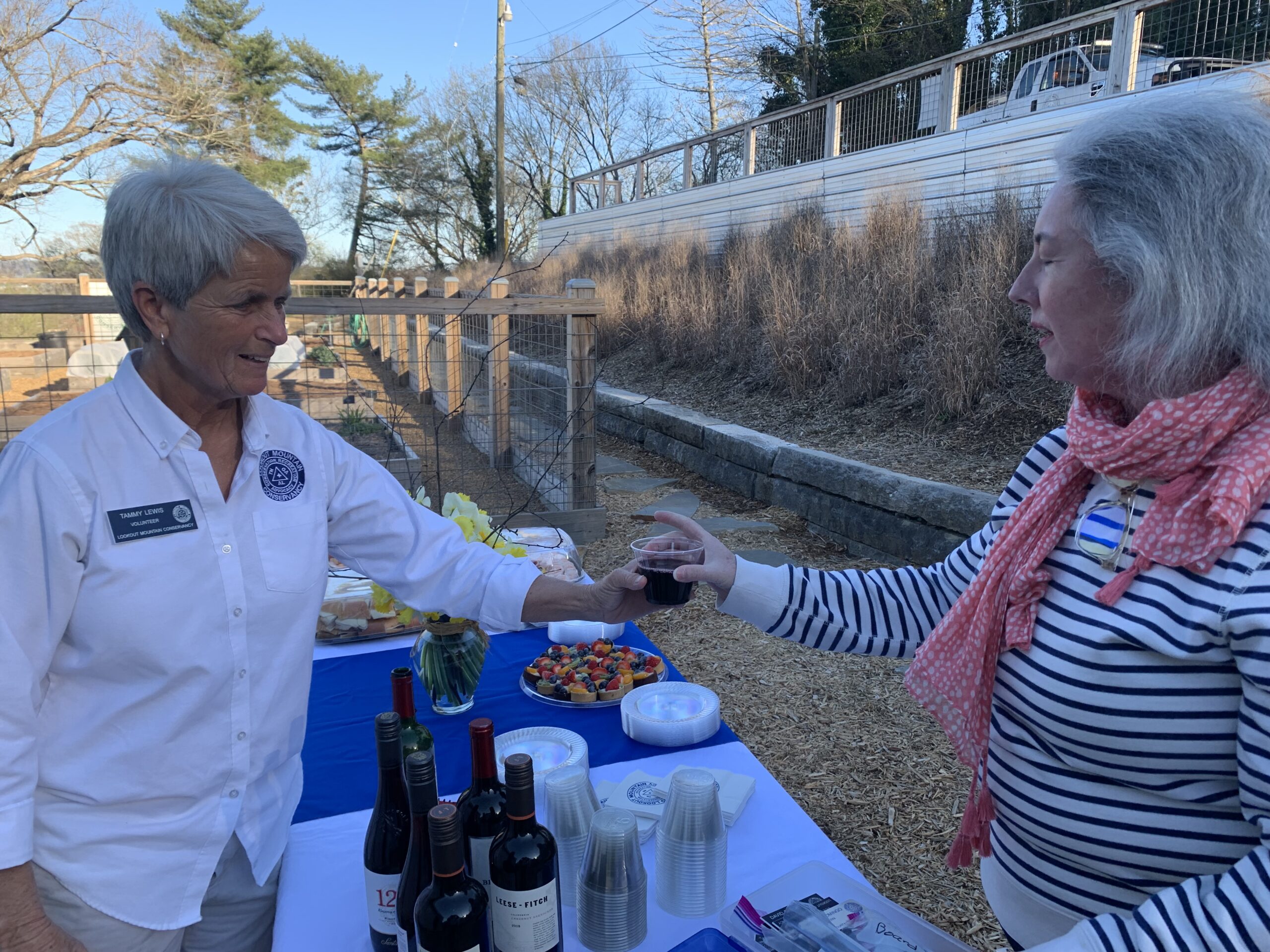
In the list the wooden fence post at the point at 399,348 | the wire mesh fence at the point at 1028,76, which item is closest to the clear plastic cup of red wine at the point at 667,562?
the wire mesh fence at the point at 1028,76

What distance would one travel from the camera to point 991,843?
55.4 inches

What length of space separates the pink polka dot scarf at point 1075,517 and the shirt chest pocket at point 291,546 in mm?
1083

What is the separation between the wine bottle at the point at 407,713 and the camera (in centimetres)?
145

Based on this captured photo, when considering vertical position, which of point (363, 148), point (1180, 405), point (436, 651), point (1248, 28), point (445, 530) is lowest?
point (436, 651)

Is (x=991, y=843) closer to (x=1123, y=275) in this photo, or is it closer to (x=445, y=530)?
(x=1123, y=275)

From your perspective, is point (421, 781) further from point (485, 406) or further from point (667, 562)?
point (485, 406)

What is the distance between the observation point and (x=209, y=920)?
1.45 metres

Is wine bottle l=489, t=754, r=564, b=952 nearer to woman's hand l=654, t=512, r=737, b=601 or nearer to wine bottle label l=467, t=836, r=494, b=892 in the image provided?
wine bottle label l=467, t=836, r=494, b=892

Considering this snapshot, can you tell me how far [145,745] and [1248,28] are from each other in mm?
13385

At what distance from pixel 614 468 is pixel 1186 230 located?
6.65 m

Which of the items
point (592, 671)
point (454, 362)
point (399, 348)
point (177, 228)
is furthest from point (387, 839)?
point (399, 348)

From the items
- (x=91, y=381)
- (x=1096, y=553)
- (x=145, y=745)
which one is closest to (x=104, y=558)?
(x=145, y=745)

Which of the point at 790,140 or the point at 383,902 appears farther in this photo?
the point at 790,140

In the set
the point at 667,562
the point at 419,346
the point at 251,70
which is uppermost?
the point at 251,70
